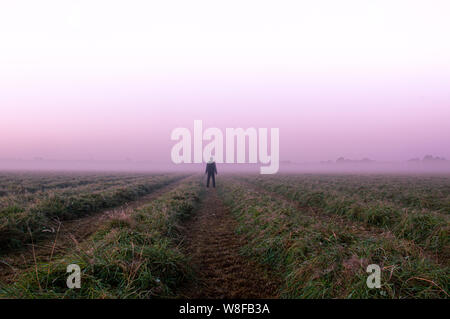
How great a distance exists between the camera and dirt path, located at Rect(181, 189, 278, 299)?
3447 mm

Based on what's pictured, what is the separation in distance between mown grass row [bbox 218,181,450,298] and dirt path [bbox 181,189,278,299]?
1.12 feet

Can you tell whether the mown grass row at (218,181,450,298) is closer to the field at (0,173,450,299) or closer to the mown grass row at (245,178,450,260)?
the field at (0,173,450,299)

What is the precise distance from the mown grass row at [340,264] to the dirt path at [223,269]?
34 centimetres

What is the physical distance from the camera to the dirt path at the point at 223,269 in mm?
3447

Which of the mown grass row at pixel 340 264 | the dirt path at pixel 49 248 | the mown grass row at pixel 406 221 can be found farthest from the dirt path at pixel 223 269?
the mown grass row at pixel 406 221

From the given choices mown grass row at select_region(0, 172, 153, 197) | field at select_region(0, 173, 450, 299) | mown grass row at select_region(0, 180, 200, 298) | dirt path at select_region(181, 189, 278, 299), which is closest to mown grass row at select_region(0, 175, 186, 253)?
field at select_region(0, 173, 450, 299)

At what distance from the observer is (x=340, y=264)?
3.40 metres

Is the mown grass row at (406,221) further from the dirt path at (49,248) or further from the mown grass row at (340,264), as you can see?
the dirt path at (49,248)

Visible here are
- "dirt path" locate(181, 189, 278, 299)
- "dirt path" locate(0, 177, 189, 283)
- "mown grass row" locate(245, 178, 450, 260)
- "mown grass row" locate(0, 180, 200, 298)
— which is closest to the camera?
"mown grass row" locate(0, 180, 200, 298)

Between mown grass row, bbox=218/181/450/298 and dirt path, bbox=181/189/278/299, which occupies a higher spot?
mown grass row, bbox=218/181/450/298
